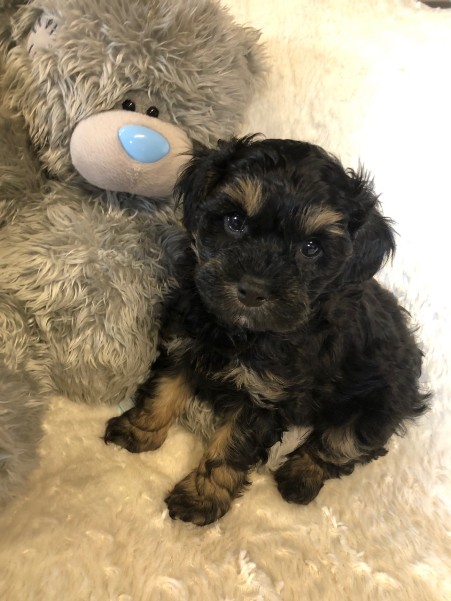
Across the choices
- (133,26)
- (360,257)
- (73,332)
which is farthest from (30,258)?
(360,257)

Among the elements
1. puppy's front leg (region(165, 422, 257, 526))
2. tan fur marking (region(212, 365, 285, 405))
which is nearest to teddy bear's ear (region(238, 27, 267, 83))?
tan fur marking (region(212, 365, 285, 405))

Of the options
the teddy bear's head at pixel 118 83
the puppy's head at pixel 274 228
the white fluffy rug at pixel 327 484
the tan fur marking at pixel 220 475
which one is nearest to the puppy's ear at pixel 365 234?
the puppy's head at pixel 274 228

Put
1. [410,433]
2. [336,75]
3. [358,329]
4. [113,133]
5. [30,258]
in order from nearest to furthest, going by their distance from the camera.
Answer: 1. [113,133]
2. [30,258]
3. [358,329]
4. [410,433]
5. [336,75]

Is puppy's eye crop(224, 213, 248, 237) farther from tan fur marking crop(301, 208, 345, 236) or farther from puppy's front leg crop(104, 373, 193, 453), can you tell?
puppy's front leg crop(104, 373, 193, 453)

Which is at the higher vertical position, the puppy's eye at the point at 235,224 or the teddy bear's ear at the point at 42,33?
the teddy bear's ear at the point at 42,33

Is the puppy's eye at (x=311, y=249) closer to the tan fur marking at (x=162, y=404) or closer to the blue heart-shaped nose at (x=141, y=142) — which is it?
the blue heart-shaped nose at (x=141, y=142)

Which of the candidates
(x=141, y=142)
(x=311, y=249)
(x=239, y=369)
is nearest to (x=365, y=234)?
(x=311, y=249)

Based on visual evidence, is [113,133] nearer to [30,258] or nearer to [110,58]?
[110,58]
